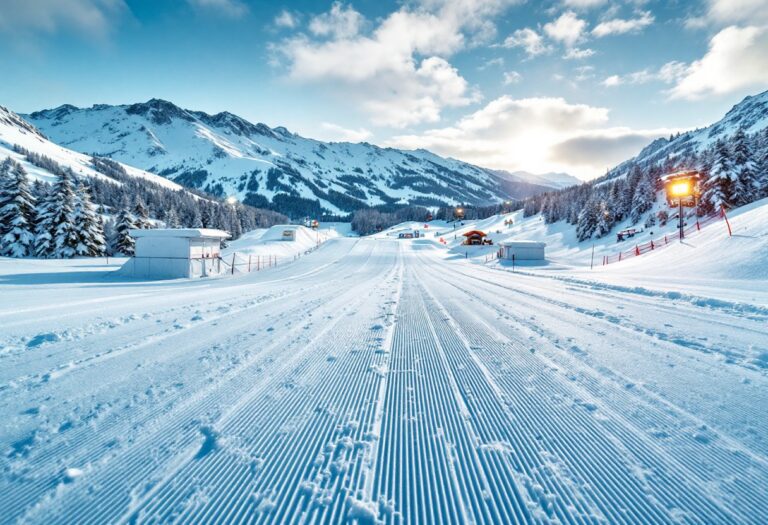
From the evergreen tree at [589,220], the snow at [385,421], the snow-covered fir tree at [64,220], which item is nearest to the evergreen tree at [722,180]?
the evergreen tree at [589,220]

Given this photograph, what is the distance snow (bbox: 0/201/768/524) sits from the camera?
7.06ft

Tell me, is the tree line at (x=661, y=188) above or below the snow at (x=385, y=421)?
above

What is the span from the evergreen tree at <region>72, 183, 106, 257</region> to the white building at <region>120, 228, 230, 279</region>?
19230 millimetres

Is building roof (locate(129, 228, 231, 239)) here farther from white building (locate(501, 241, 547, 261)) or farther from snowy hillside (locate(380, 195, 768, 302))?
white building (locate(501, 241, 547, 261))

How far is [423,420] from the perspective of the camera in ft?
10.3

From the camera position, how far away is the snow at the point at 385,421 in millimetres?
2152

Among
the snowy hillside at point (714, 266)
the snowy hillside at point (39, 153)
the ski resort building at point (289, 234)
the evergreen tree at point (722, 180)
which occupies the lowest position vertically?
the snowy hillside at point (714, 266)

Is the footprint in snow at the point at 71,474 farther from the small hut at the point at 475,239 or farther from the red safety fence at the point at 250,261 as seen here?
the small hut at the point at 475,239

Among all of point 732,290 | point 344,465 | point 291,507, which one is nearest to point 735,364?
point 344,465

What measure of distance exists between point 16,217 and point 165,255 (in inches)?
1043

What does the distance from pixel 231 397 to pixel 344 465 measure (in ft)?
5.98

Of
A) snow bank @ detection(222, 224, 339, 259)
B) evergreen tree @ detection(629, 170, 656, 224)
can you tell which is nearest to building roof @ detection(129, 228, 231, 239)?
snow bank @ detection(222, 224, 339, 259)

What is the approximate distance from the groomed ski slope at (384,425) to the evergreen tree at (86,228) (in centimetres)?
3713

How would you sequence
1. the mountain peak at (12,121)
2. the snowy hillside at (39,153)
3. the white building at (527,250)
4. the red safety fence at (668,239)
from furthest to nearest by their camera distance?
the mountain peak at (12,121) < the snowy hillside at (39,153) < the white building at (527,250) < the red safety fence at (668,239)
